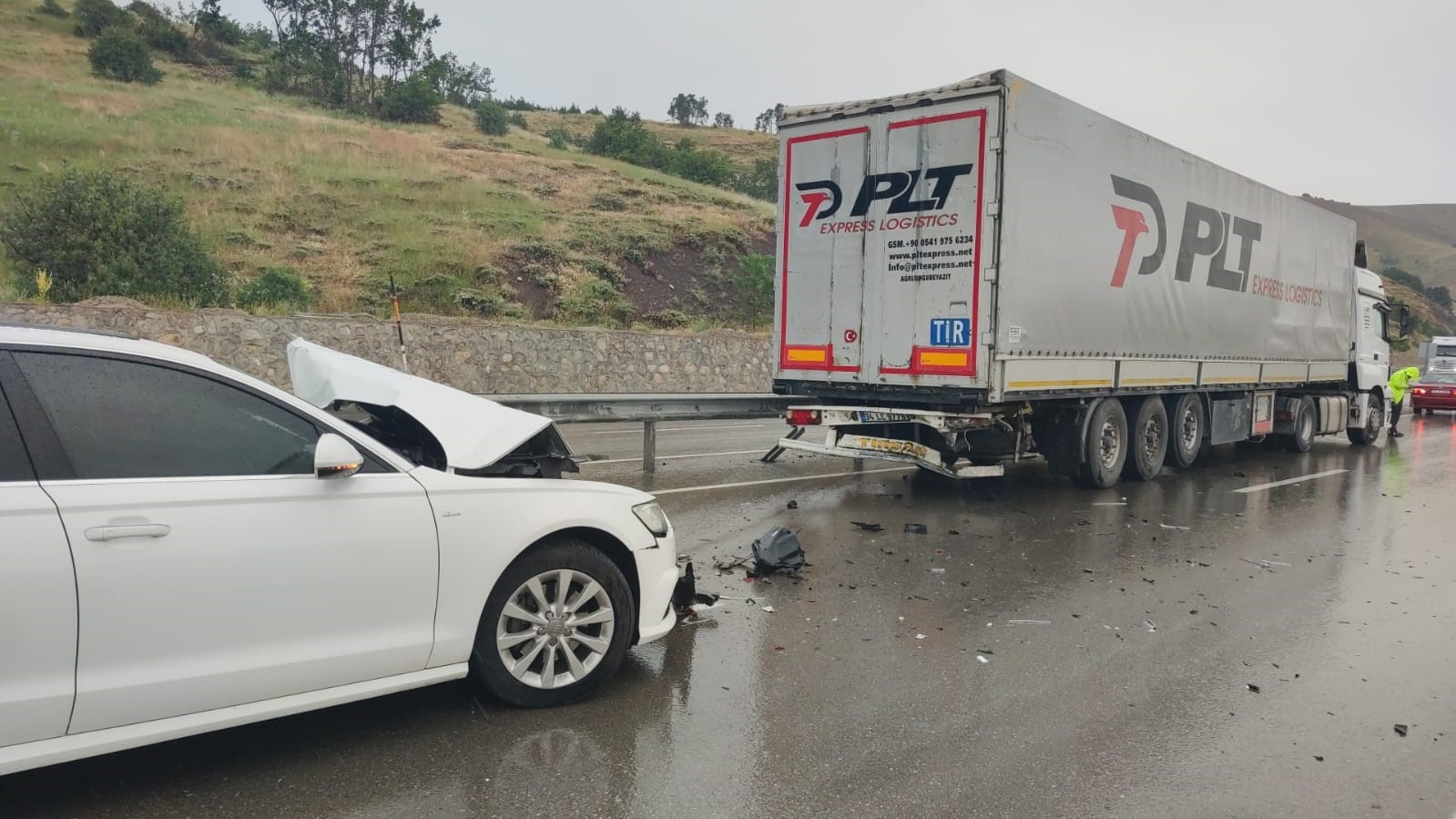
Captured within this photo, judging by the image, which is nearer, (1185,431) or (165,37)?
(1185,431)

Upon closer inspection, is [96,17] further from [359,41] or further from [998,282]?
[998,282]

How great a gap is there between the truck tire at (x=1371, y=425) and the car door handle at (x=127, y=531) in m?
19.3

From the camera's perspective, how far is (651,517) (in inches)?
180

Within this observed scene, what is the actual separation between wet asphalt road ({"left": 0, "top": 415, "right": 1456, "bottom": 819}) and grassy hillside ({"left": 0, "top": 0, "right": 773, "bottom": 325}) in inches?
590

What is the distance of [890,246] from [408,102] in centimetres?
4756

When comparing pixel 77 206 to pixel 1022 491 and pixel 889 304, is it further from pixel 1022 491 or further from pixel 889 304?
pixel 1022 491

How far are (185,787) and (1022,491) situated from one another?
9.05 metres

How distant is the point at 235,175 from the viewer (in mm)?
29062

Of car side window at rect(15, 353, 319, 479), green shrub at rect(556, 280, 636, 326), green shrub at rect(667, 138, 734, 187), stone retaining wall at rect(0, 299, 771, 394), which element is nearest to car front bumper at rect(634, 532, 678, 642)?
car side window at rect(15, 353, 319, 479)

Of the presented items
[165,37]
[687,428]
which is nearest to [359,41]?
[165,37]

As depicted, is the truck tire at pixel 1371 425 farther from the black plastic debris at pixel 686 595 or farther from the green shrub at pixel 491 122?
the green shrub at pixel 491 122

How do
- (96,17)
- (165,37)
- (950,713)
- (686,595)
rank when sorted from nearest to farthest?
(950,713) → (686,595) → (96,17) → (165,37)

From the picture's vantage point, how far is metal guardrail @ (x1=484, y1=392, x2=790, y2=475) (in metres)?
10.4

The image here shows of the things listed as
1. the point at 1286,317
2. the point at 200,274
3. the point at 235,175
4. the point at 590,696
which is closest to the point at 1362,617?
the point at 590,696
